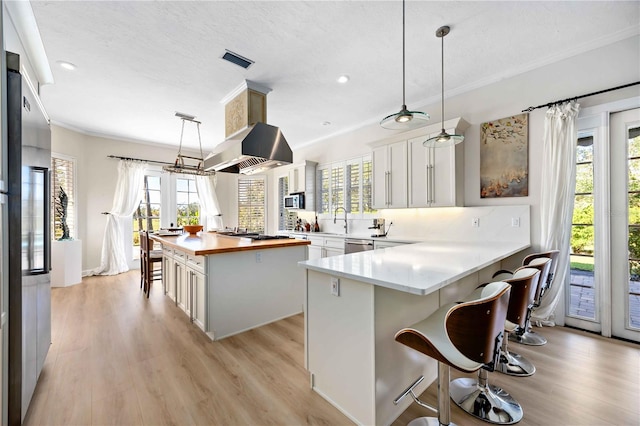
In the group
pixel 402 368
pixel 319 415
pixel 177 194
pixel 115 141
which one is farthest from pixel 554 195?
pixel 115 141

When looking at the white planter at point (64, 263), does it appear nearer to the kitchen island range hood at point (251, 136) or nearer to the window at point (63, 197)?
the window at point (63, 197)

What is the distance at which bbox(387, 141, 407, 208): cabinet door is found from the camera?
376 cm

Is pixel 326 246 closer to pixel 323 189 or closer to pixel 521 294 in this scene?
pixel 323 189

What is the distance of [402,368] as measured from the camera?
5.24 ft

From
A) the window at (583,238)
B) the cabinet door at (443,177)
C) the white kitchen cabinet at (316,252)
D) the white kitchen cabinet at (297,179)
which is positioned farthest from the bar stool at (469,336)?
the white kitchen cabinet at (297,179)

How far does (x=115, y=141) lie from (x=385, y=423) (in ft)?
22.0

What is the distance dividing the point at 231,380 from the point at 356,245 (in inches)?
105

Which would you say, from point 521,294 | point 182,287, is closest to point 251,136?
point 182,287

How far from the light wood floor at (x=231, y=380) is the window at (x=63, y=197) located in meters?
2.45

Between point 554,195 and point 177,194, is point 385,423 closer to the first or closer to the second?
point 554,195

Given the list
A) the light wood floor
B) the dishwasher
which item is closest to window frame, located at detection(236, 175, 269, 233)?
the dishwasher

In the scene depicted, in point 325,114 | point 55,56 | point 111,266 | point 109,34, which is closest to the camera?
point 109,34

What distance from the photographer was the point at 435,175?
3.44 m

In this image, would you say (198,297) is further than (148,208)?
No
